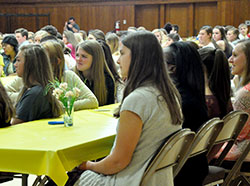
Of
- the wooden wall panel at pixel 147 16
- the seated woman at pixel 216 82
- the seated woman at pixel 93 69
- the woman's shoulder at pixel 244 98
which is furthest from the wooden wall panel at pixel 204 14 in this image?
the woman's shoulder at pixel 244 98

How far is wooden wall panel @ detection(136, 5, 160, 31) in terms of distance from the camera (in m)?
20.2

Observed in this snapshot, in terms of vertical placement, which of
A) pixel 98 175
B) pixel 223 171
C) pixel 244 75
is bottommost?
pixel 223 171

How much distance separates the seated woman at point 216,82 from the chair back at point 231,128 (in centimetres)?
34

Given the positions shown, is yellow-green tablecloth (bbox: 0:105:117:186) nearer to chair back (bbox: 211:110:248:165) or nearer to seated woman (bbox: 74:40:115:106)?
chair back (bbox: 211:110:248:165)

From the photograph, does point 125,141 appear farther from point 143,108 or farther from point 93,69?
point 93,69

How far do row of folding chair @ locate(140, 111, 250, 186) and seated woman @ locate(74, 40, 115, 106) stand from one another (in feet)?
5.96

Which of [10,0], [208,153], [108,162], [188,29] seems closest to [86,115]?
[208,153]

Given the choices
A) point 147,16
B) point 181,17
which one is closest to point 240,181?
point 181,17

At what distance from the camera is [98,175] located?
278 centimetres

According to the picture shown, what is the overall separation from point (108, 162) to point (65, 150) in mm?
357

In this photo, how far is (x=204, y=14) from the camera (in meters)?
19.5

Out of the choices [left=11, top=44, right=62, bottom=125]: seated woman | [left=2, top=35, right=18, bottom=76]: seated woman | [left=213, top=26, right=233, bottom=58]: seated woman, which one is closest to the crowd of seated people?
[left=11, top=44, right=62, bottom=125]: seated woman

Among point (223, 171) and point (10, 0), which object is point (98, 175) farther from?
point (10, 0)

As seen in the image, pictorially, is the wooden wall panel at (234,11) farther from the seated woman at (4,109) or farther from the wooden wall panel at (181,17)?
the seated woman at (4,109)
